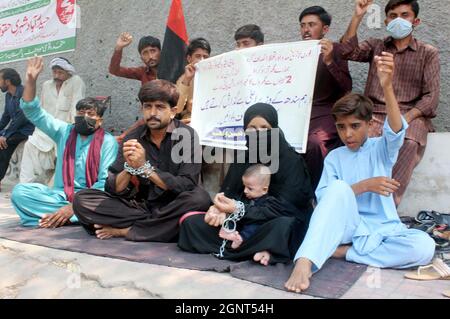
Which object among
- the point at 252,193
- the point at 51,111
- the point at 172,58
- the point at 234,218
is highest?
Answer: the point at 172,58

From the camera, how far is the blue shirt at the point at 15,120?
642 centimetres

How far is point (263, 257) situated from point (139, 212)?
119 cm

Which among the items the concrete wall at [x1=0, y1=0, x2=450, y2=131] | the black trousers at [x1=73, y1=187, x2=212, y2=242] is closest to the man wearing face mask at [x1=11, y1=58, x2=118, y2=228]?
the black trousers at [x1=73, y1=187, x2=212, y2=242]

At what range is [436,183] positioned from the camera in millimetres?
3451

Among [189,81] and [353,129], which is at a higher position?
[189,81]

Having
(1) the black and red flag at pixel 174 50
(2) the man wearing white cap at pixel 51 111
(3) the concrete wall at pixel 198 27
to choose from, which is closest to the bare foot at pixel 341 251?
(3) the concrete wall at pixel 198 27

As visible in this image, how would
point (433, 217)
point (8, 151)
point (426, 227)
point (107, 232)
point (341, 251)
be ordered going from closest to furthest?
1. point (341, 251)
2. point (426, 227)
3. point (433, 217)
4. point (107, 232)
5. point (8, 151)

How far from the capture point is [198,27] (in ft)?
18.7

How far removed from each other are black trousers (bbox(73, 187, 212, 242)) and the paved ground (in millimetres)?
409

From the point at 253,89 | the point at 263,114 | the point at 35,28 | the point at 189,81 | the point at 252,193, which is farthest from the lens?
the point at 35,28

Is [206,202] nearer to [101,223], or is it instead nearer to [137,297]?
[101,223]

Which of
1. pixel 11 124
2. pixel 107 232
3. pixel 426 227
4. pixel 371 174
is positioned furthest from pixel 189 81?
pixel 11 124

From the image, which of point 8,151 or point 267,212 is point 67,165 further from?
point 8,151
